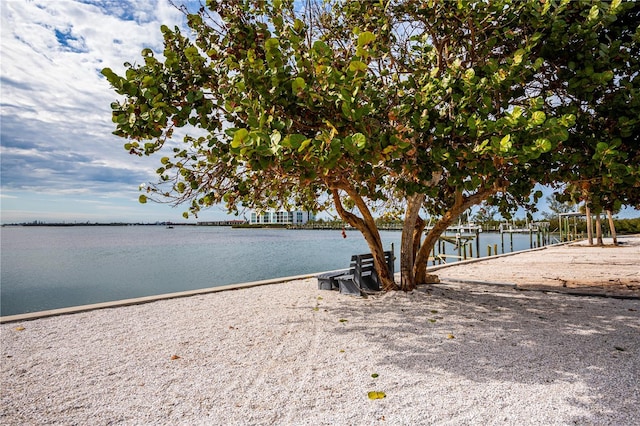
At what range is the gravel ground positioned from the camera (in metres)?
2.96

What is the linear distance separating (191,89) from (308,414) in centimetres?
360

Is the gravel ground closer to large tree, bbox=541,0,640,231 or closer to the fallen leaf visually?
the fallen leaf

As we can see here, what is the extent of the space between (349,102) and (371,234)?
4.54 meters

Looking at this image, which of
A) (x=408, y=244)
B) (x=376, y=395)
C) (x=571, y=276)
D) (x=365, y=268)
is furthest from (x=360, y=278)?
(x=571, y=276)

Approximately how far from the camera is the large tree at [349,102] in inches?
139

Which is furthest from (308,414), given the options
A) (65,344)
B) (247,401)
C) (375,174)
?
(65,344)

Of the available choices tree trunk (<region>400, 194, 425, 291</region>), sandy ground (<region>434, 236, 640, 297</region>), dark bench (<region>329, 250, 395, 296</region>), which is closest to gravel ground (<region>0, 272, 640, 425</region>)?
dark bench (<region>329, 250, 395, 296</region>)

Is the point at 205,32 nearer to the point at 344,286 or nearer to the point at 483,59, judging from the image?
the point at 483,59

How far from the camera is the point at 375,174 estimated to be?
5.16 m

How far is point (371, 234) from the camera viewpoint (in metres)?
7.57

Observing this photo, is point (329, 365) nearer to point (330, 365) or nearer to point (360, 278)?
point (330, 365)

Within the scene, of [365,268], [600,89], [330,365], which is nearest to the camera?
[330,365]

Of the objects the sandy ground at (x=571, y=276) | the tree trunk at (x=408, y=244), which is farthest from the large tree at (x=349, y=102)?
the sandy ground at (x=571, y=276)

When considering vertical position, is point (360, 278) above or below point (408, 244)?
below
